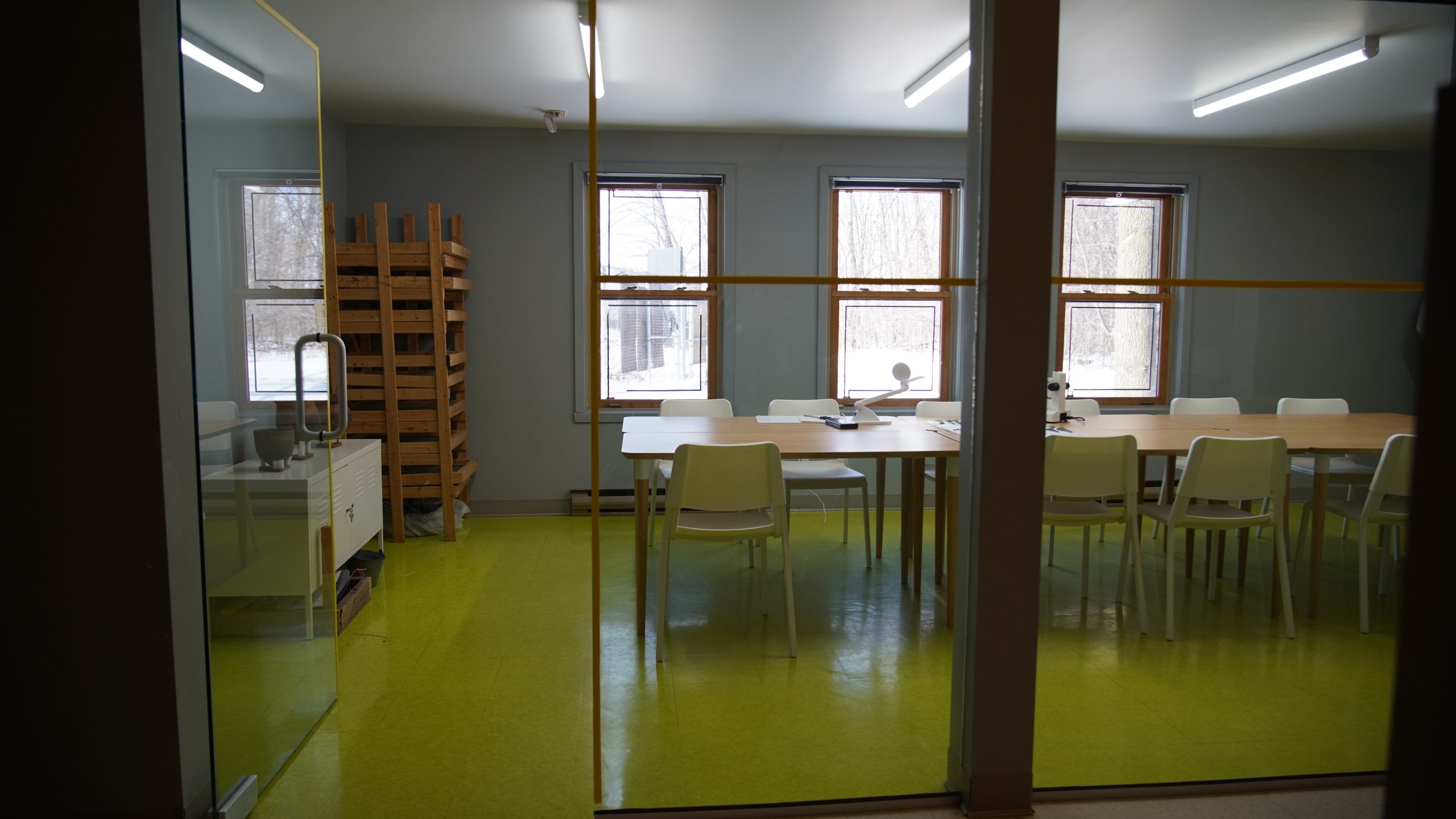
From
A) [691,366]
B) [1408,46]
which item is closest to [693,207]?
[691,366]

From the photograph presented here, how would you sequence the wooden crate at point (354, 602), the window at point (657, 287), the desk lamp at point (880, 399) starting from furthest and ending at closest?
the wooden crate at point (354, 602) → the desk lamp at point (880, 399) → the window at point (657, 287)

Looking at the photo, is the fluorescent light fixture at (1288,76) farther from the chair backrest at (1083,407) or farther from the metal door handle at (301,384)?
the metal door handle at (301,384)

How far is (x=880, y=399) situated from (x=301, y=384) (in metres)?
1.72

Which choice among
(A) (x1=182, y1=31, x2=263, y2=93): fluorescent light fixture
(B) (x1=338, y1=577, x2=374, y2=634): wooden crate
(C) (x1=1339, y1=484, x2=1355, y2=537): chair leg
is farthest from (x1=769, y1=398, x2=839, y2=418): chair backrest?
(B) (x1=338, y1=577, x2=374, y2=634): wooden crate

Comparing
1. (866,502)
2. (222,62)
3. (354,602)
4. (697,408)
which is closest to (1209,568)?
(866,502)

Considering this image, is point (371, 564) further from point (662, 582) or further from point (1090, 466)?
point (1090, 466)

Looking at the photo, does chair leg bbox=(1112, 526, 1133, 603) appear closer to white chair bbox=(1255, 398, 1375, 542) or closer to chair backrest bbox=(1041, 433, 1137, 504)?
chair backrest bbox=(1041, 433, 1137, 504)

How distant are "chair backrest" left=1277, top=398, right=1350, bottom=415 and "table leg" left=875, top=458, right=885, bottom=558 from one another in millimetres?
1126

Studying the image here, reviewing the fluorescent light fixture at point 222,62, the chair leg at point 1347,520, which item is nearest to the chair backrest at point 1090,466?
the chair leg at point 1347,520

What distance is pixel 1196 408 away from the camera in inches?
91.7

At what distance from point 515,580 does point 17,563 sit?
2.28 m

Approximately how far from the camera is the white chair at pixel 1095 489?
2266 millimetres

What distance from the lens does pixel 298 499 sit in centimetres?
255

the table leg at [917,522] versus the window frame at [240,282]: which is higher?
the window frame at [240,282]
